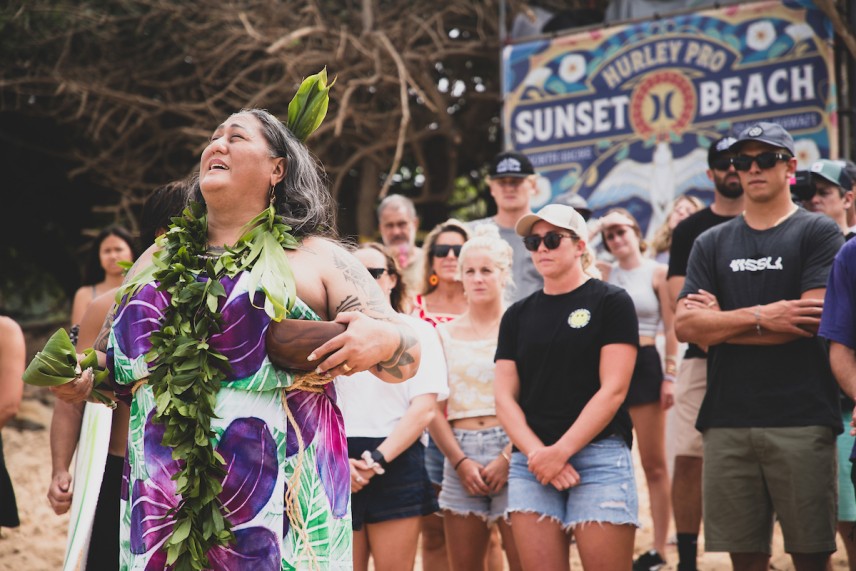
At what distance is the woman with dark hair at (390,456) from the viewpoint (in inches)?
180

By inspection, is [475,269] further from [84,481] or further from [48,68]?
[48,68]

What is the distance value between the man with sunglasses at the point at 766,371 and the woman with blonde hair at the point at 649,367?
1.22 m

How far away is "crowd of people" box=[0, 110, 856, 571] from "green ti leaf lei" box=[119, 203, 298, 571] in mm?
11

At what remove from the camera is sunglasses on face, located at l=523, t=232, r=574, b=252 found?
15.0 ft

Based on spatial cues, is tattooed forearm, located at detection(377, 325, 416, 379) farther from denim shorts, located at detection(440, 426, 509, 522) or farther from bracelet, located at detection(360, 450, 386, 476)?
denim shorts, located at detection(440, 426, 509, 522)

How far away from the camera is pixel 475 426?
16.6 feet

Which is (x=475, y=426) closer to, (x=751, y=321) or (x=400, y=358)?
(x=751, y=321)

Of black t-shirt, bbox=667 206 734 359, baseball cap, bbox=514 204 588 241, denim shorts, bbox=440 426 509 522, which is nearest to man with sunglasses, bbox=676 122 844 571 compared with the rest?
baseball cap, bbox=514 204 588 241

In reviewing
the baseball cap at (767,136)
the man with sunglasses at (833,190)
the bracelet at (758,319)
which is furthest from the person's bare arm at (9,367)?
the man with sunglasses at (833,190)

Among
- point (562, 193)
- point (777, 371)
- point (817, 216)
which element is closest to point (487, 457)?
point (777, 371)

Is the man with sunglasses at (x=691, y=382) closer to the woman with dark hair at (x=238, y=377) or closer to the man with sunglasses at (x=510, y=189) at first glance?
the man with sunglasses at (x=510, y=189)

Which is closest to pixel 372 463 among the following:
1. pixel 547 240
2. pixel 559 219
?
pixel 547 240

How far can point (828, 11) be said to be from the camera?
7793mm

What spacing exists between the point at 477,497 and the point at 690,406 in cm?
141
